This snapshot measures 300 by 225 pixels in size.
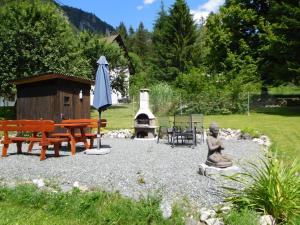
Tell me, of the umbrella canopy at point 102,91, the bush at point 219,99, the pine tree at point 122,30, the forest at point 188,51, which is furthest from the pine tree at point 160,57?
the pine tree at point 122,30

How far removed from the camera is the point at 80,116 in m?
15.0

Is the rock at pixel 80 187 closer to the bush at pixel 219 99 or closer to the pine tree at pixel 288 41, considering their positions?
the bush at pixel 219 99

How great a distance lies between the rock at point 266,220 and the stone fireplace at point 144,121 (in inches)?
359

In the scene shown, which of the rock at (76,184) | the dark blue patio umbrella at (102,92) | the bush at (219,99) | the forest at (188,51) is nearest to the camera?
the rock at (76,184)

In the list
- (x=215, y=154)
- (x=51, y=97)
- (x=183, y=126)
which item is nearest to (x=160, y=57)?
(x=51, y=97)

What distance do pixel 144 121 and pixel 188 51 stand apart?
27469 millimetres

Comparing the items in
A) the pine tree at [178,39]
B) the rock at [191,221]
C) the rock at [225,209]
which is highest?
the pine tree at [178,39]

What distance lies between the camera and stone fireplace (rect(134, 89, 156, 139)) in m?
13.7

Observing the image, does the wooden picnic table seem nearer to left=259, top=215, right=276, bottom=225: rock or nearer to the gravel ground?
the gravel ground

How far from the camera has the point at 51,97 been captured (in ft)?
45.6

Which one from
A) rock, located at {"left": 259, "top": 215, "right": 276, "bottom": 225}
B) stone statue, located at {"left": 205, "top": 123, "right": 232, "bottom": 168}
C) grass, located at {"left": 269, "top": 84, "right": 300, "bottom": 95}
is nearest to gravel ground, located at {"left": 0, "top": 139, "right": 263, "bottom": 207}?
stone statue, located at {"left": 205, "top": 123, "right": 232, "bottom": 168}

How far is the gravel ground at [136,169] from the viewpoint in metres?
6.00

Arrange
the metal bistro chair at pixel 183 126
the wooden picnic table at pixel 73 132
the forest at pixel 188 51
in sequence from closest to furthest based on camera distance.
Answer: the wooden picnic table at pixel 73 132
the metal bistro chair at pixel 183 126
the forest at pixel 188 51

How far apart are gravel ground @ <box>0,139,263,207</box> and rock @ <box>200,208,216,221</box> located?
0.29 metres
